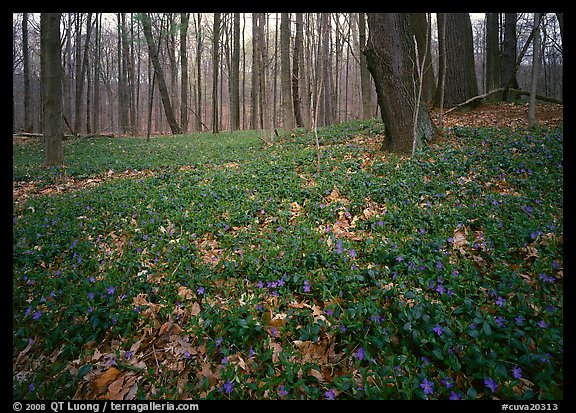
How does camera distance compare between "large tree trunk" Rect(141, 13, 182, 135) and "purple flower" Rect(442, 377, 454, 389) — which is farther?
"large tree trunk" Rect(141, 13, 182, 135)

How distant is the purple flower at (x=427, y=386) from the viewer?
1.93 meters

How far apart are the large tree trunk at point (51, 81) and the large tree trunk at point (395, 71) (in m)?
9.43

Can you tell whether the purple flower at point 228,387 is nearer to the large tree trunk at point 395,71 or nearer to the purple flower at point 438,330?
the purple flower at point 438,330

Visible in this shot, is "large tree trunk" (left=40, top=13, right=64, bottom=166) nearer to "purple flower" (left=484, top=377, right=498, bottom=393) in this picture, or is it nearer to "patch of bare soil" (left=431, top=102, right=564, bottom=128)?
"patch of bare soil" (left=431, top=102, right=564, bottom=128)

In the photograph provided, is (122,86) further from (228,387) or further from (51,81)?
(228,387)

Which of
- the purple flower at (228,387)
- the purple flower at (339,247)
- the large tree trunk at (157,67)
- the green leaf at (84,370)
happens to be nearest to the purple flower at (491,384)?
the purple flower at (228,387)

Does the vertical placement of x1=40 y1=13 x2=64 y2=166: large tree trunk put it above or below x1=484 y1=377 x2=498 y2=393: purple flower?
above

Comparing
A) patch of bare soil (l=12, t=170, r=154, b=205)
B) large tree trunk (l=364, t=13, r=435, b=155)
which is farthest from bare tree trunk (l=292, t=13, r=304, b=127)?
patch of bare soil (l=12, t=170, r=154, b=205)

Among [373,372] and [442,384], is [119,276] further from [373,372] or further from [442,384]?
[442,384]

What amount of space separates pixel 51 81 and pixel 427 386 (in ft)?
40.0

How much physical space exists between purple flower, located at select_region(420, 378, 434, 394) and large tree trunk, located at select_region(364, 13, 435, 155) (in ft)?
17.1

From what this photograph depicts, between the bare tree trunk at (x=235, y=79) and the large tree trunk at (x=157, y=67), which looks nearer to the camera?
the large tree trunk at (x=157, y=67)

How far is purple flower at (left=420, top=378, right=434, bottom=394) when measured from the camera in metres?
1.93

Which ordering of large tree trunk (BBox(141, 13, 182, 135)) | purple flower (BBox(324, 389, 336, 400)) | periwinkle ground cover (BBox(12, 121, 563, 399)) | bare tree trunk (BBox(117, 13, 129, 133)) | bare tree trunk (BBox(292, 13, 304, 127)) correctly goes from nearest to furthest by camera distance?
1. purple flower (BBox(324, 389, 336, 400))
2. periwinkle ground cover (BBox(12, 121, 563, 399))
3. bare tree trunk (BBox(292, 13, 304, 127))
4. large tree trunk (BBox(141, 13, 182, 135))
5. bare tree trunk (BBox(117, 13, 129, 133))
